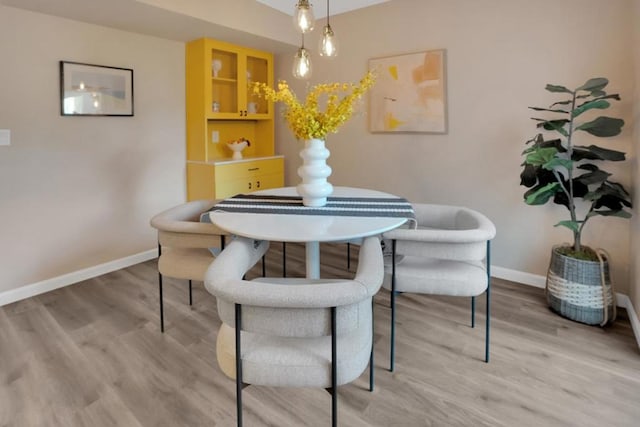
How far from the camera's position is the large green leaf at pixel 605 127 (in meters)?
2.28

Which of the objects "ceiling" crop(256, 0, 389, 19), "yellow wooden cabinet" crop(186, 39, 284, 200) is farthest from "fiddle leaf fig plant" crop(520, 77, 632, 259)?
"yellow wooden cabinet" crop(186, 39, 284, 200)

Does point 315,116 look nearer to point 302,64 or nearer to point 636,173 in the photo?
point 302,64

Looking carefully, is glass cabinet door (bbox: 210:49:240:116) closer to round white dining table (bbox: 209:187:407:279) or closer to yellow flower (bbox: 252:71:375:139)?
yellow flower (bbox: 252:71:375:139)

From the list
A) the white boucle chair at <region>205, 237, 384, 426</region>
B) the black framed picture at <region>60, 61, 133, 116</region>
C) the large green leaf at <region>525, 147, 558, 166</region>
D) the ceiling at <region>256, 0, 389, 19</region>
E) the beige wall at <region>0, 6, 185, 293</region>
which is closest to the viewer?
the white boucle chair at <region>205, 237, 384, 426</region>

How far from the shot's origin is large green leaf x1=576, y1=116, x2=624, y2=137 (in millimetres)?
2277

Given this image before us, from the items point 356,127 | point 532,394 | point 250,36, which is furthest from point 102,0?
point 532,394

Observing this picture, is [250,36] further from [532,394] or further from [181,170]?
[532,394]

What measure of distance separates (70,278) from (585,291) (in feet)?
12.2

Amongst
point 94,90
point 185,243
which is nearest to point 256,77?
point 94,90

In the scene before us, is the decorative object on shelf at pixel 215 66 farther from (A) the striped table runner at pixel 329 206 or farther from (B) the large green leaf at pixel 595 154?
(B) the large green leaf at pixel 595 154

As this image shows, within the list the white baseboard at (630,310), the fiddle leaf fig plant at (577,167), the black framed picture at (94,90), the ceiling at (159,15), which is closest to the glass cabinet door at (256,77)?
the ceiling at (159,15)

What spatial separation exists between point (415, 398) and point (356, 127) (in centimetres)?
273

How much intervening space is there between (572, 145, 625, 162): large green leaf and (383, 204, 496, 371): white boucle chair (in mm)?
922

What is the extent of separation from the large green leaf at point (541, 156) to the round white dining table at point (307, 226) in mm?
1020
